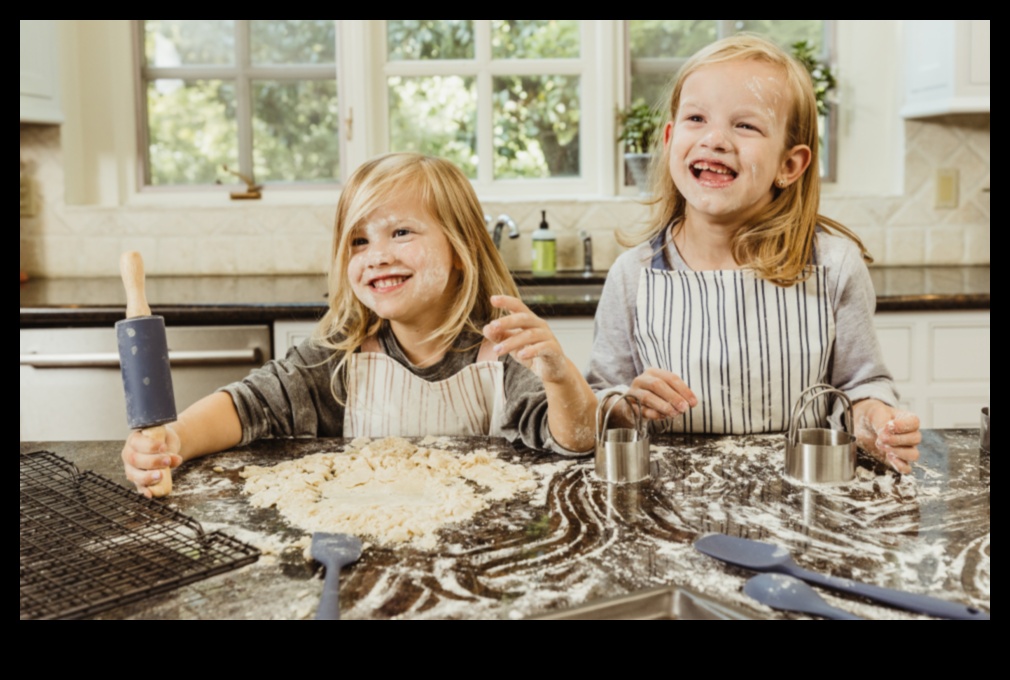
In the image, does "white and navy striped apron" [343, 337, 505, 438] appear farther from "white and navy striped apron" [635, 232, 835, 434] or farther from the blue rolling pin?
the blue rolling pin

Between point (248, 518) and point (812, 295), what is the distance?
0.94 meters

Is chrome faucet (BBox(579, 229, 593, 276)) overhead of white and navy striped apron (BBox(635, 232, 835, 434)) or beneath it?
overhead

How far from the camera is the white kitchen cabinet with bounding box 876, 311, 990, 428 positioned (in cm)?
238

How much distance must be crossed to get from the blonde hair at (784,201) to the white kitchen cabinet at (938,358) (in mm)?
947

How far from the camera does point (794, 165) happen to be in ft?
4.99

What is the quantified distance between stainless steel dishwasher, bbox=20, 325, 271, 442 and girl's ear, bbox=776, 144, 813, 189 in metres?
1.36

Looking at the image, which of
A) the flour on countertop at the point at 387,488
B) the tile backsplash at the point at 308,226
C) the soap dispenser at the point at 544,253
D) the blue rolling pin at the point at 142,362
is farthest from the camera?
the tile backsplash at the point at 308,226

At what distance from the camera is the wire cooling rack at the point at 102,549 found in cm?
79

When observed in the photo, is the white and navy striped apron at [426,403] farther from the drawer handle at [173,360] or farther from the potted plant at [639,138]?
the potted plant at [639,138]

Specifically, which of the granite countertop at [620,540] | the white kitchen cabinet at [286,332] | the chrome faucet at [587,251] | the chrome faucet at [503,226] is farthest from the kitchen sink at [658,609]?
the chrome faucet at [587,251]

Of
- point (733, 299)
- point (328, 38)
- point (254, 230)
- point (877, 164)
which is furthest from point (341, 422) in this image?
point (877, 164)

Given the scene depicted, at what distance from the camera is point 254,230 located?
2994 mm

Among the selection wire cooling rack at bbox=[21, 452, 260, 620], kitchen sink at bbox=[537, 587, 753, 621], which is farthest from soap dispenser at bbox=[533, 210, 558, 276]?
kitchen sink at bbox=[537, 587, 753, 621]

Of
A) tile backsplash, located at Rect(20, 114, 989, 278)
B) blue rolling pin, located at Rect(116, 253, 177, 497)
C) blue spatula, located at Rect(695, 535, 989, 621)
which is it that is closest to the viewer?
blue spatula, located at Rect(695, 535, 989, 621)
